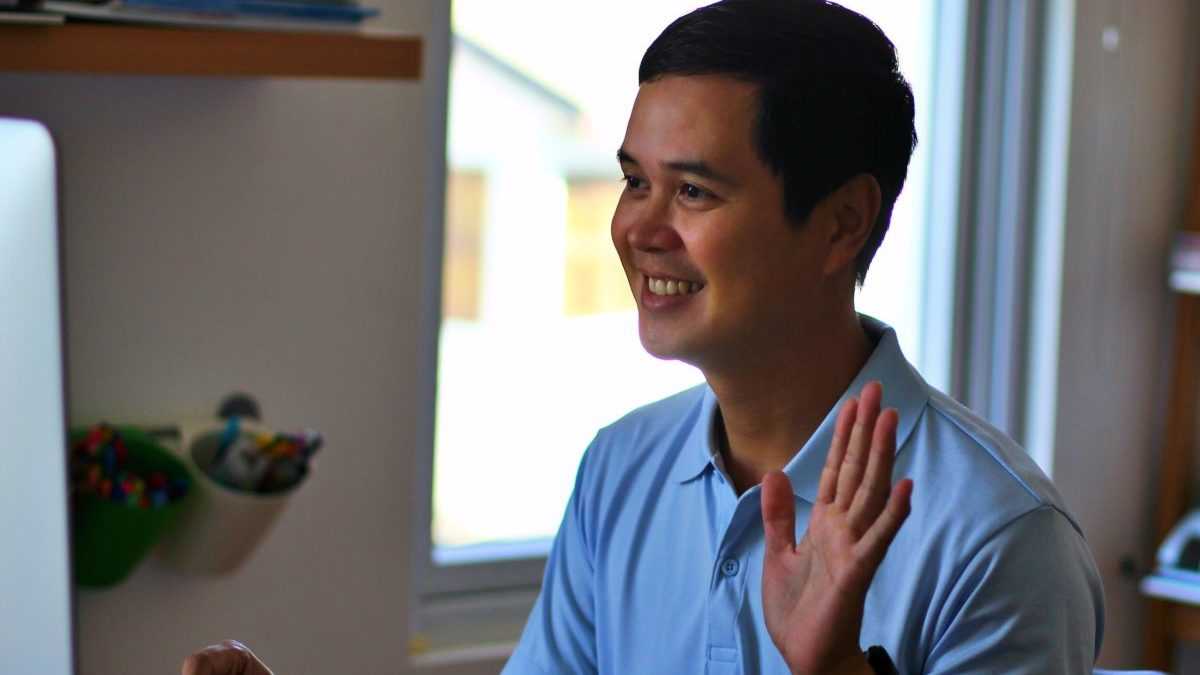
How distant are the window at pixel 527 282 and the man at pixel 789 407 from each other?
89 centimetres

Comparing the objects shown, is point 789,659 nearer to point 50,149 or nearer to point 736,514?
point 736,514

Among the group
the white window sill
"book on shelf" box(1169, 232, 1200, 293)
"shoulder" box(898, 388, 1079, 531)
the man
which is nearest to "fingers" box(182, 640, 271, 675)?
the man

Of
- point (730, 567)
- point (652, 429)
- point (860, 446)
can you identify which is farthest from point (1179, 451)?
point (860, 446)

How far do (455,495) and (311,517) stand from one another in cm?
32

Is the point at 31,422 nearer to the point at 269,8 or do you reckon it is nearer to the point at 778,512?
the point at 269,8

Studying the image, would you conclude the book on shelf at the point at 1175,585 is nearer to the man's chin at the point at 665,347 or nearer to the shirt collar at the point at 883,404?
the shirt collar at the point at 883,404

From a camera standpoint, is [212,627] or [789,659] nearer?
[789,659]

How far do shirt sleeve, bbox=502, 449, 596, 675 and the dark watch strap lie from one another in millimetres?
419

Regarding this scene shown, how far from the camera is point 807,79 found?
47.8 inches

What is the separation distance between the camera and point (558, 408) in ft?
7.79

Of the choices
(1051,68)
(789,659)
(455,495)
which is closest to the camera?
(789,659)

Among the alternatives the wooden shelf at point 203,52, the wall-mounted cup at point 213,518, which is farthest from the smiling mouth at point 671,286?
the wall-mounted cup at point 213,518

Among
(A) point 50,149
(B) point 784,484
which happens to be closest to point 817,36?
(B) point 784,484

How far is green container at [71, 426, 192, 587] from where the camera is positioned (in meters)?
1.70
